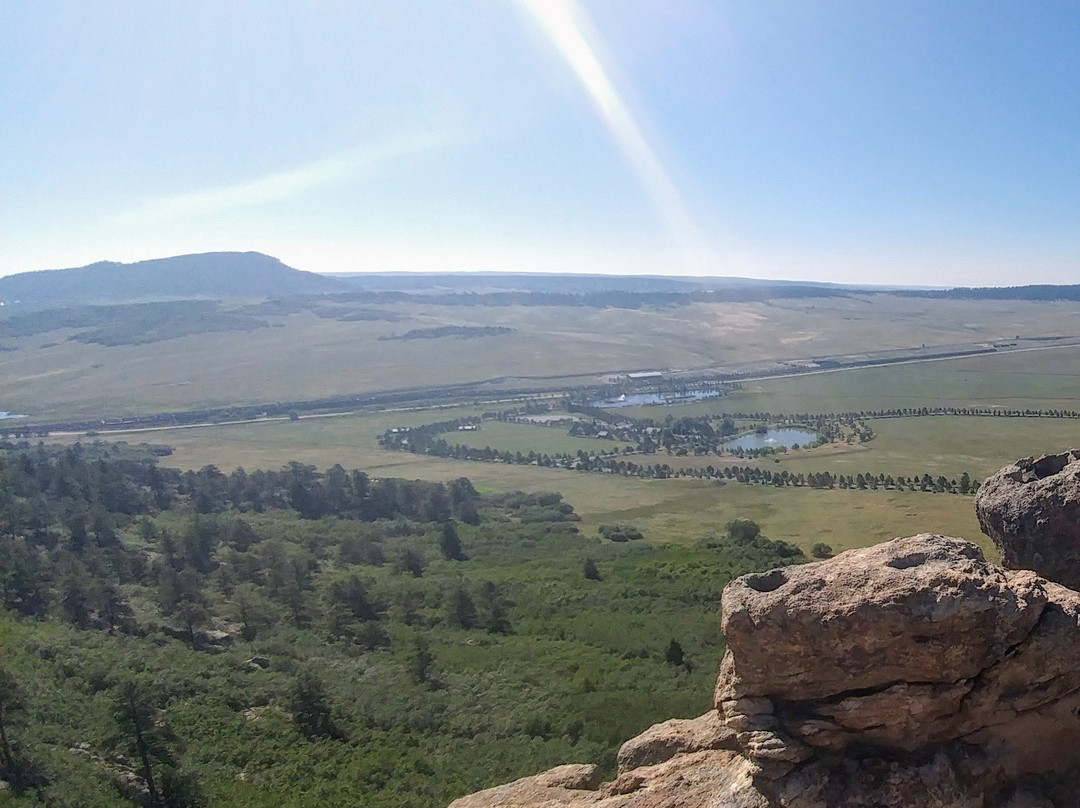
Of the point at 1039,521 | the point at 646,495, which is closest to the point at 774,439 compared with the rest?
the point at 646,495

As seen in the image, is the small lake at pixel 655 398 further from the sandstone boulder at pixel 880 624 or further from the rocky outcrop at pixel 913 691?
the rocky outcrop at pixel 913 691

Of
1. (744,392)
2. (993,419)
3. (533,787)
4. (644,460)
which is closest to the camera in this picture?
(533,787)

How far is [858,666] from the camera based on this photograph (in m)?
9.21

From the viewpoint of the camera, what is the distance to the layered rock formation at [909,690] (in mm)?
8867

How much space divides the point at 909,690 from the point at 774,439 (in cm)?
10668

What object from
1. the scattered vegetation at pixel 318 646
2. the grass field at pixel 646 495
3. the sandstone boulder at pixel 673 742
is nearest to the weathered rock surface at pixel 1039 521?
the sandstone boulder at pixel 673 742

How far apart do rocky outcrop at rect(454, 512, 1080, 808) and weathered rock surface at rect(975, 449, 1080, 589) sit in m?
2.71

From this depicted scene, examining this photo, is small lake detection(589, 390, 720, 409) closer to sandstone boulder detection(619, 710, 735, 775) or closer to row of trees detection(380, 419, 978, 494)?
row of trees detection(380, 419, 978, 494)

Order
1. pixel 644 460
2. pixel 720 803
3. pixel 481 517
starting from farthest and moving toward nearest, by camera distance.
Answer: pixel 644 460
pixel 481 517
pixel 720 803

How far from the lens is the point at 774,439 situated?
365 ft

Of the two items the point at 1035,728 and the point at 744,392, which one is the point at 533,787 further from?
the point at 744,392

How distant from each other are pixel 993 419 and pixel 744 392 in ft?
164

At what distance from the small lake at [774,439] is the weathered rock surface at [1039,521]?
305 feet

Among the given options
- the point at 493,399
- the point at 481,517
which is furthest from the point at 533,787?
the point at 493,399
